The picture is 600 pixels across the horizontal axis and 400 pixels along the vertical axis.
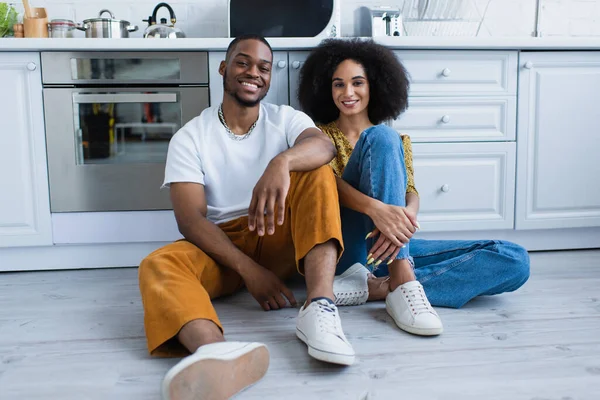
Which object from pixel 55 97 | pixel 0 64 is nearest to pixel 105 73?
pixel 55 97

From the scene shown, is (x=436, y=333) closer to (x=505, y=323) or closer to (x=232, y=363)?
(x=505, y=323)

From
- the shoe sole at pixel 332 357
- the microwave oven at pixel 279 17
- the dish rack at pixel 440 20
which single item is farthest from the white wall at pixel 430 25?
the shoe sole at pixel 332 357

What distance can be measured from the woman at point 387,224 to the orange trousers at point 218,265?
13cm

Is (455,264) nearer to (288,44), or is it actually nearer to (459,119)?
(459,119)

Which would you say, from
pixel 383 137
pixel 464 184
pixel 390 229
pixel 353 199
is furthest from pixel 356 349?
pixel 464 184

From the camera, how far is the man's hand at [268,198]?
1.39 metres

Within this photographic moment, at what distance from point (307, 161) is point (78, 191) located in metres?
1.10

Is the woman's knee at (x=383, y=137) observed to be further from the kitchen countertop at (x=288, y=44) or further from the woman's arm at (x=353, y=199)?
the kitchen countertop at (x=288, y=44)

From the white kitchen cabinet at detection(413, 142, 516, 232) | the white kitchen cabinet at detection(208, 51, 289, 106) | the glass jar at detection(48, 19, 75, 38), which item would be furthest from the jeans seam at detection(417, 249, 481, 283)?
the glass jar at detection(48, 19, 75, 38)

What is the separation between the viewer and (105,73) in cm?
218

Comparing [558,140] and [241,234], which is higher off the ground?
[558,140]

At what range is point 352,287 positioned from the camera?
67.6 inches

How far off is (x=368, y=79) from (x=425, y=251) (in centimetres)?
64

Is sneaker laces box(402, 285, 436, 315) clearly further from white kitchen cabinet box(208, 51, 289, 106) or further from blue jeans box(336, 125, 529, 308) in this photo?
white kitchen cabinet box(208, 51, 289, 106)
